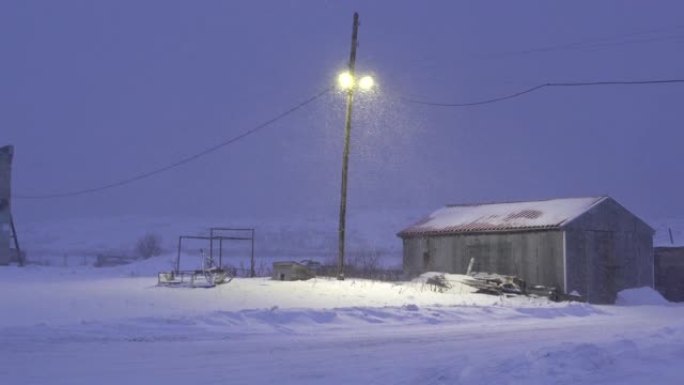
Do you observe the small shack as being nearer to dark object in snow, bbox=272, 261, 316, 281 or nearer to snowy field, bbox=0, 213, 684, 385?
snowy field, bbox=0, 213, 684, 385

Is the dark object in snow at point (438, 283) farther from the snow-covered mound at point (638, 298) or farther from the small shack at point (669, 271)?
the small shack at point (669, 271)

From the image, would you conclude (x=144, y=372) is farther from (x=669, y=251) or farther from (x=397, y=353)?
(x=669, y=251)

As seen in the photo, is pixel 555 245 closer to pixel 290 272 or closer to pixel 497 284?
pixel 497 284

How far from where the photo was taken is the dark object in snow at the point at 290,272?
31594 mm

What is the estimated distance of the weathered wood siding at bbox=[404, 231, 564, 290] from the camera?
1300 inches

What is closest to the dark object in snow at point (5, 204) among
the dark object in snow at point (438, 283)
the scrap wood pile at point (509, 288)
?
the dark object in snow at point (438, 283)

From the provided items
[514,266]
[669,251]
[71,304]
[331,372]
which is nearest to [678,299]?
[669,251]

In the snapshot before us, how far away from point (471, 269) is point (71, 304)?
62.7ft

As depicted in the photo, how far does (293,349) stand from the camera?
13.9m

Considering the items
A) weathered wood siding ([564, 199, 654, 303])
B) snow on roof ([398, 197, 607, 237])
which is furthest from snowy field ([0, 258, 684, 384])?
snow on roof ([398, 197, 607, 237])

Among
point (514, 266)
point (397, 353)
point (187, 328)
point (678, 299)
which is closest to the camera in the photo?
point (397, 353)

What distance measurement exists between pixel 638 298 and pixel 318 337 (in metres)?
23.0

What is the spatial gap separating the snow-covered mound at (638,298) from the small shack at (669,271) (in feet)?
18.2

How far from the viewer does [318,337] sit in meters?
16.0
